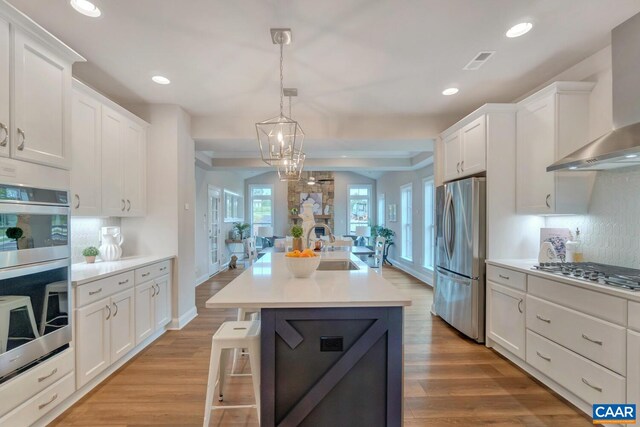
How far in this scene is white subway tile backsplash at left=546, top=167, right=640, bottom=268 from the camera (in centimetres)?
233

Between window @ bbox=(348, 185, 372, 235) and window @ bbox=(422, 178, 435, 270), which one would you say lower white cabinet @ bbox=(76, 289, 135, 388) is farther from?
window @ bbox=(348, 185, 372, 235)

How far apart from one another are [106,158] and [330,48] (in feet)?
7.75

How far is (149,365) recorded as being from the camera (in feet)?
9.23

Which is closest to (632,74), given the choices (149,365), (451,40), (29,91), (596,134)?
(596,134)

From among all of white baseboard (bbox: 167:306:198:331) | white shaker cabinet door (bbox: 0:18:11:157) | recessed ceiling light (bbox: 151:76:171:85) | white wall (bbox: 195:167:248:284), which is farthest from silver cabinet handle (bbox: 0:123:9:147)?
white wall (bbox: 195:167:248:284)

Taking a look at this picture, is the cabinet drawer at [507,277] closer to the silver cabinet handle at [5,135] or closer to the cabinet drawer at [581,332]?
the cabinet drawer at [581,332]

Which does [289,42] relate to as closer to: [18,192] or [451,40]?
[451,40]

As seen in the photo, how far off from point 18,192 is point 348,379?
2133mm

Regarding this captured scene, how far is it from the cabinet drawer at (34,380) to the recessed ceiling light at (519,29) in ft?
12.7

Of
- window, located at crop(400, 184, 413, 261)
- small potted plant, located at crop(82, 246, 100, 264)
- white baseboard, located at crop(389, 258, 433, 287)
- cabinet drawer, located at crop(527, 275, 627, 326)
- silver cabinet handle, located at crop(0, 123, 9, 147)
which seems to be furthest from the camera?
window, located at crop(400, 184, 413, 261)

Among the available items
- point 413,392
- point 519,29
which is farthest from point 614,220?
point 413,392

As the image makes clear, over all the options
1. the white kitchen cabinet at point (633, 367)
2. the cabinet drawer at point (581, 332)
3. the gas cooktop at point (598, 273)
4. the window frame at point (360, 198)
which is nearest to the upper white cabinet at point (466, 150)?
the gas cooktop at point (598, 273)

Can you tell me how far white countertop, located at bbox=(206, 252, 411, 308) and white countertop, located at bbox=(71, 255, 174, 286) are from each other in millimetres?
1182

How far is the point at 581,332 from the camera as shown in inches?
81.3
